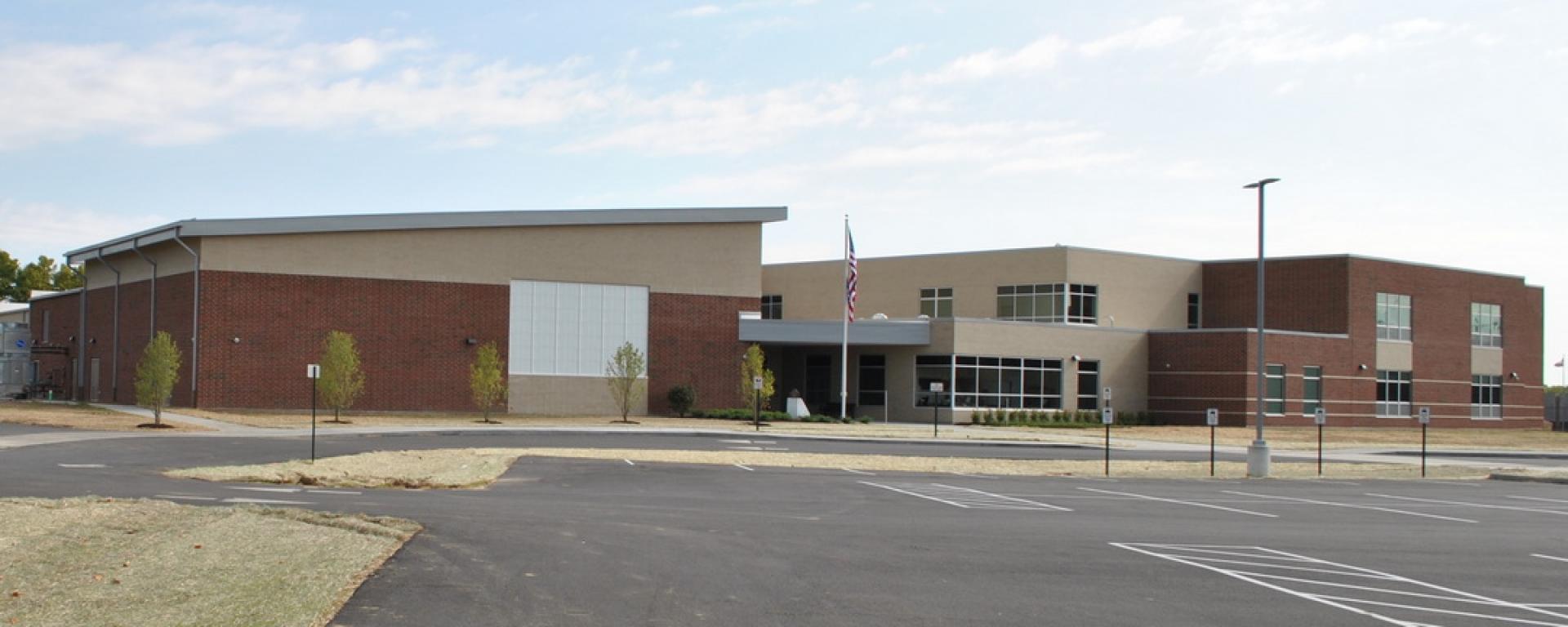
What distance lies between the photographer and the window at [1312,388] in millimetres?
58750

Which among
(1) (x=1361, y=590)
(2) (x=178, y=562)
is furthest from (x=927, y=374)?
(2) (x=178, y=562)

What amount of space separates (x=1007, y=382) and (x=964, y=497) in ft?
112

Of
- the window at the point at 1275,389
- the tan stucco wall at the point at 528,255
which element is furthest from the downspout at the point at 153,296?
the window at the point at 1275,389

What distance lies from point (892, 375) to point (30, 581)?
46.5 meters

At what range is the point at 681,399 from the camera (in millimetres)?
51125

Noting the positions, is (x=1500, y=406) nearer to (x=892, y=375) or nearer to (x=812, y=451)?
(x=892, y=375)

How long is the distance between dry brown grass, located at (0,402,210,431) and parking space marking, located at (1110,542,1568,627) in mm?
29606

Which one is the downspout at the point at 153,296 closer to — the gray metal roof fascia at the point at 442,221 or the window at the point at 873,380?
the gray metal roof fascia at the point at 442,221

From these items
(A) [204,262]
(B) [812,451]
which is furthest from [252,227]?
(B) [812,451]

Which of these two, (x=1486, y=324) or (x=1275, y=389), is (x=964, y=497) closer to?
(x=1275, y=389)

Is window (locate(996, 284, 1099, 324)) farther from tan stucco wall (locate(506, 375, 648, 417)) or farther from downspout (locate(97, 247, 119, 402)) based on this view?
downspout (locate(97, 247, 119, 402))

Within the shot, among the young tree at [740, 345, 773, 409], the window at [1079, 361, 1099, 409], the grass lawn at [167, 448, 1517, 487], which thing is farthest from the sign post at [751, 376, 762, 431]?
the window at [1079, 361, 1099, 409]

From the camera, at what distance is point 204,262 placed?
44281mm

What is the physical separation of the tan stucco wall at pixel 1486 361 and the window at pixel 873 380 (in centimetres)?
3183
